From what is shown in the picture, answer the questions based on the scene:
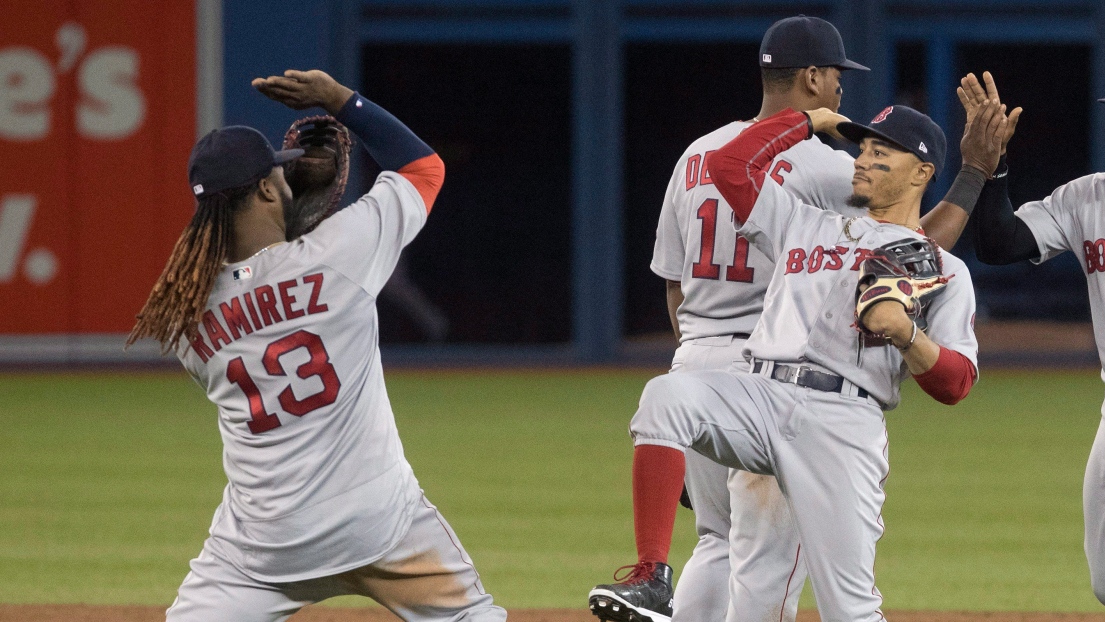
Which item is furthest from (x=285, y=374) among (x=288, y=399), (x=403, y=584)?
(x=403, y=584)

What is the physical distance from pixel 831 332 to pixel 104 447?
6.52 m

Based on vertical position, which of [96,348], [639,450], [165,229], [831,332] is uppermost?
[831,332]

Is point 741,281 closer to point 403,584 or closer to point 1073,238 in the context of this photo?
point 1073,238

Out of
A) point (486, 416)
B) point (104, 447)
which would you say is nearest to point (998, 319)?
point (486, 416)

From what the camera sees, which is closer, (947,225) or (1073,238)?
(947,225)

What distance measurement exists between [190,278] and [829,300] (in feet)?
5.03

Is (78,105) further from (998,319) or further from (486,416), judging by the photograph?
(998,319)

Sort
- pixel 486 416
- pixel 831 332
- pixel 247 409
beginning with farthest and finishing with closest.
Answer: pixel 486 416, pixel 831 332, pixel 247 409

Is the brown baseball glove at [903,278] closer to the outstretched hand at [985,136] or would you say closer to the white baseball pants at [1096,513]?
the outstretched hand at [985,136]

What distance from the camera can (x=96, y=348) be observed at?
1338 centimetres

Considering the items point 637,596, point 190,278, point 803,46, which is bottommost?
point 637,596

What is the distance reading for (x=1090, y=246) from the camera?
430cm

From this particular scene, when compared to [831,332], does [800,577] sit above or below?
below

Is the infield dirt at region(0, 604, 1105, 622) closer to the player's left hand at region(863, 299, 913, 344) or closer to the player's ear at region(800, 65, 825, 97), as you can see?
the player's ear at region(800, 65, 825, 97)
